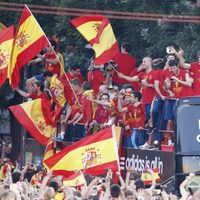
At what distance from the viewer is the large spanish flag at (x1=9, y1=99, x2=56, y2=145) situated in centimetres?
2800

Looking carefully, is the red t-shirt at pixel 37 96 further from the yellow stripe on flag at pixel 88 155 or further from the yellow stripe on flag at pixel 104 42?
the yellow stripe on flag at pixel 88 155

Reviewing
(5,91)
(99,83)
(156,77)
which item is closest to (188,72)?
(156,77)

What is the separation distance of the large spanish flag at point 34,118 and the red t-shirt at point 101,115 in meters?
1.74

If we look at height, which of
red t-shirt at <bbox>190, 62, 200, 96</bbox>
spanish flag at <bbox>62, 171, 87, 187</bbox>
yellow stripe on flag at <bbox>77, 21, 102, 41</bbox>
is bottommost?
spanish flag at <bbox>62, 171, 87, 187</bbox>

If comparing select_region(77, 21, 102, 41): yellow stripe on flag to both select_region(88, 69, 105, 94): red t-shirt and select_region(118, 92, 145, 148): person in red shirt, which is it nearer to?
select_region(88, 69, 105, 94): red t-shirt

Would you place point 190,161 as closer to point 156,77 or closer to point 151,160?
point 151,160

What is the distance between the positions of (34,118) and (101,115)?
2.04 meters

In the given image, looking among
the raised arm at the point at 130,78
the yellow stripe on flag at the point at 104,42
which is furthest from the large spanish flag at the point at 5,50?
the raised arm at the point at 130,78

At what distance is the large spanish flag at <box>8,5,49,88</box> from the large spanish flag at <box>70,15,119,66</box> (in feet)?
3.20

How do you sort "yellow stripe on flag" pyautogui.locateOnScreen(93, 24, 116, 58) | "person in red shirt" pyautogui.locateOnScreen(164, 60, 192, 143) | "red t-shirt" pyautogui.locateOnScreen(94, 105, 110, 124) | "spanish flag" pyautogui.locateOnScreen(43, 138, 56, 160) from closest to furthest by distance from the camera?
1. "person in red shirt" pyautogui.locateOnScreen(164, 60, 192, 143)
2. "red t-shirt" pyautogui.locateOnScreen(94, 105, 110, 124)
3. "spanish flag" pyautogui.locateOnScreen(43, 138, 56, 160)
4. "yellow stripe on flag" pyautogui.locateOnScreen(93, 24, 116, 58)

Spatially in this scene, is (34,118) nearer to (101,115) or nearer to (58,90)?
(58,90)

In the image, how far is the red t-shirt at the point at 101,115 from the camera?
86.4 ft

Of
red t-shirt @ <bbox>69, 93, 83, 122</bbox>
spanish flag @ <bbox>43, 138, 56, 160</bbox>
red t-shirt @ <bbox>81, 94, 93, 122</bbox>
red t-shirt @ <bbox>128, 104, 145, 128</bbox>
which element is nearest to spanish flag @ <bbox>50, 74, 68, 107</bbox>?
red t-shirt @ <bbox>69, 93, 83, 122</bbox>

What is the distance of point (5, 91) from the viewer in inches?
1420
